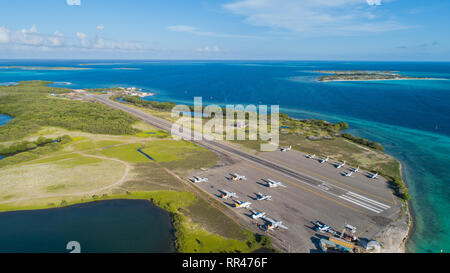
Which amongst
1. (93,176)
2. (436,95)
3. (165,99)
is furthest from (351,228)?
(436,95)

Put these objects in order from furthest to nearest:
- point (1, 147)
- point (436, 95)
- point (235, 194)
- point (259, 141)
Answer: point (436, 95) < point (259, 141) < point (1, 147) < point (235, 194)

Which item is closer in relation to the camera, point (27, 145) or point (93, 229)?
point (93, 229)

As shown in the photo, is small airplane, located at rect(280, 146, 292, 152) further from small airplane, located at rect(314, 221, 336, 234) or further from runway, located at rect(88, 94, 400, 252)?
small airplane, located at rect(314, 221, 336, 234)

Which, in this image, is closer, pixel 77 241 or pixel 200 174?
pixel 77 241

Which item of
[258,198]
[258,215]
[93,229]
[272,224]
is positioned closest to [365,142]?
[258,198]

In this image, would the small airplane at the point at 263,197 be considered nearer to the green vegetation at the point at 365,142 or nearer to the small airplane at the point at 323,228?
the small airplane at the point at 323,228

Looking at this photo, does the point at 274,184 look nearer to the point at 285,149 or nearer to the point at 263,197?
the point at 263,197

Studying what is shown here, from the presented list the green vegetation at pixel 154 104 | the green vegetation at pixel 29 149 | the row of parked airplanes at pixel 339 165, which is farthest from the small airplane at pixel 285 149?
the green vegetation at pixel 154 104

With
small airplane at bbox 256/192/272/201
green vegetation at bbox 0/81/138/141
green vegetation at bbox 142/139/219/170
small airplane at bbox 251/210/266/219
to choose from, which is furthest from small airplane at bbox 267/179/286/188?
green vegetation at bbox 0/81/138/141
